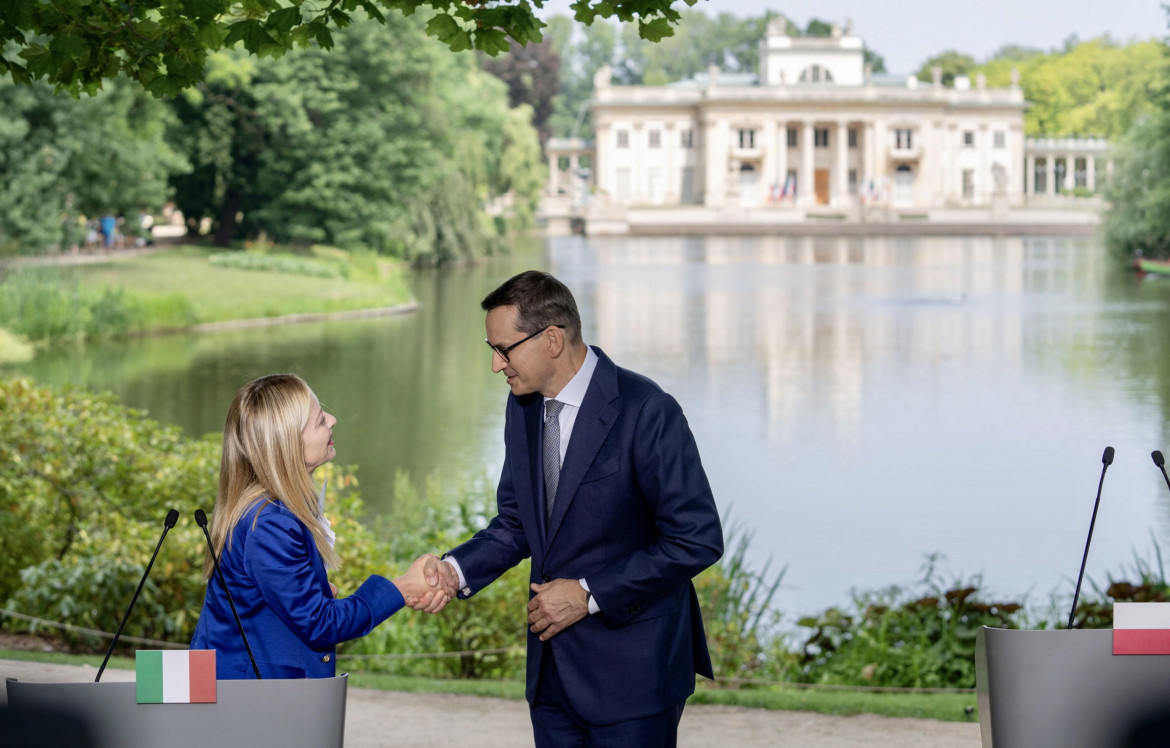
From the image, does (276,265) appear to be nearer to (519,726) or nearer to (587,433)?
(519,726)

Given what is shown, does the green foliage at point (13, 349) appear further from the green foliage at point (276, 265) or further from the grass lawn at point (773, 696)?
the grass lawn at point (773, 696)

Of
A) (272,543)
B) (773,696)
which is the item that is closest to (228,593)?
(272,543)

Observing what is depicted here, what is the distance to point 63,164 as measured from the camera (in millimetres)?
23359

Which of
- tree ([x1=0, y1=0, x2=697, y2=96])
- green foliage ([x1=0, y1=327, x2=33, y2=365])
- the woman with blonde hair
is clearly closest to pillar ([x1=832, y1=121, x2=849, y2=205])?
green foliage ([x1=0, y1=327, x2=33, y2=365])

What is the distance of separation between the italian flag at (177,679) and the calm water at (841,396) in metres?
1.53

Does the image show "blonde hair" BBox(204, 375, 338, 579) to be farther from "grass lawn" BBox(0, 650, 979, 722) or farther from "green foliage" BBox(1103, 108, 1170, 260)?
"green foliage" BBox(1103, 108, 1170, 260)

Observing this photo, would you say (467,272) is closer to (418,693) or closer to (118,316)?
(118,316)

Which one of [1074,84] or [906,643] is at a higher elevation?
[1074,84]

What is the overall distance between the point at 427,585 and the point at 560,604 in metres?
0.35

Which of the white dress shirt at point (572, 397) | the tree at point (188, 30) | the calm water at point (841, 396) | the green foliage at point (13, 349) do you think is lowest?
the calm water at point (841, 396)

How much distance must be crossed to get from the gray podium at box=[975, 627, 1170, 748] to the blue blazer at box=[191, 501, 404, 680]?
1.16 metres

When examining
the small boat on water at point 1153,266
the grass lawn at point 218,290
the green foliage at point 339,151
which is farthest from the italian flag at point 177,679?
the small boat on water at point 1153,266

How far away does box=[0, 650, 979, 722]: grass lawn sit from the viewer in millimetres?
4770

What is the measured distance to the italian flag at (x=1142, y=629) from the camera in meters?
Result: 2.20
